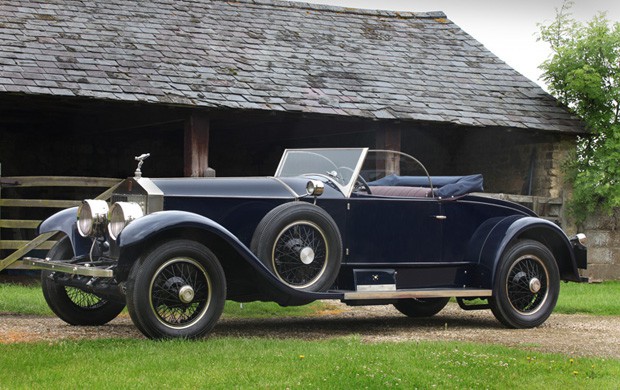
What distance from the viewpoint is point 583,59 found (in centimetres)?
1661

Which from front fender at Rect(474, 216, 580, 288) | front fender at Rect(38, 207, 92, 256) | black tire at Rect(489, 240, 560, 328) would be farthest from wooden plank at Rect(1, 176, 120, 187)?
black tire at Rect(489, 240, 560, 328)

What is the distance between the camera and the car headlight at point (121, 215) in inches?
293

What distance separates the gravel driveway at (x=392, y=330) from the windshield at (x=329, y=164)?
4.25ft

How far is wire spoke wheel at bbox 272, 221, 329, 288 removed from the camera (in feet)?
25.2

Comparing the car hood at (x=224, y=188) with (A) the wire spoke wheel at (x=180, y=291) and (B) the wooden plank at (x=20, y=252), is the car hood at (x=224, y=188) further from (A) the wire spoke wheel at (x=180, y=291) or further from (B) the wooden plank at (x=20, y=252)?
(B) the wooden plank at (x=20, y=252)

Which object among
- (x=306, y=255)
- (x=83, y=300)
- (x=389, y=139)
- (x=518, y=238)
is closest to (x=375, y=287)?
(x=306, y=255)

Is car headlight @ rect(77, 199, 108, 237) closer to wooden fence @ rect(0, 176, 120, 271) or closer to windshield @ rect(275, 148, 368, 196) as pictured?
windshield @ rect(275, 148, 368, 196)

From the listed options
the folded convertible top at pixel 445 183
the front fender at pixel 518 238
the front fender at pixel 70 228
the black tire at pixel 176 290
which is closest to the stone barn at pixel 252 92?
the front fender at pixel 70 228

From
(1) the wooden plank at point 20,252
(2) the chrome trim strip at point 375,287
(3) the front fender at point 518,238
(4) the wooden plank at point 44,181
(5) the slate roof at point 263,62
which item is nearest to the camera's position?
(2) the chrome trim strip at point 375,287

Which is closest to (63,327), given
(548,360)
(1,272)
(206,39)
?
(548,360)

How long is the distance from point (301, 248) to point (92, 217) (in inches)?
65.6

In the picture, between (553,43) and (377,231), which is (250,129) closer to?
(553,43)

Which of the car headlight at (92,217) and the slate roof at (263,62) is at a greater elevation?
the slate roof at (263,62)

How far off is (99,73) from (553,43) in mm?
8112
